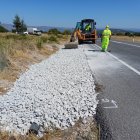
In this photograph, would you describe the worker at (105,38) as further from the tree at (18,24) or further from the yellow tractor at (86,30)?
the tree at (18,24)

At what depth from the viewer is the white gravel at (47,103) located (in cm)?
644

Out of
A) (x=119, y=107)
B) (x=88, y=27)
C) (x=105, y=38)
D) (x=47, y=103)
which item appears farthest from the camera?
(x=88, y=27)

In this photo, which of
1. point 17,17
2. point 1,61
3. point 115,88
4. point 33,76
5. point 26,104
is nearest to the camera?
point 26,104

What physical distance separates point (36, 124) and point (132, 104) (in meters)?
2.30

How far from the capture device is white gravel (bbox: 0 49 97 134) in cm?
644

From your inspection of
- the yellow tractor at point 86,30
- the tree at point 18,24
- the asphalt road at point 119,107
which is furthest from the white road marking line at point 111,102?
the tree at point 18,24

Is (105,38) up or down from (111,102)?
down

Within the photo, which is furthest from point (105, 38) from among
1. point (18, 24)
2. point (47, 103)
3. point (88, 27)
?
point (18, 24)

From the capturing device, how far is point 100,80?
1120 centimetres

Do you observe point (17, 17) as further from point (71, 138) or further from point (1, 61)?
point (71, 138)

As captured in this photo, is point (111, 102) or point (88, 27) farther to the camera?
point (88, 27)

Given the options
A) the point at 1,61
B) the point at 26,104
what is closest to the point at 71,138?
the point at 26,104

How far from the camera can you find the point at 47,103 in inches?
300

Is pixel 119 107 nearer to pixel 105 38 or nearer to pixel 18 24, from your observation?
pixel 105 38
